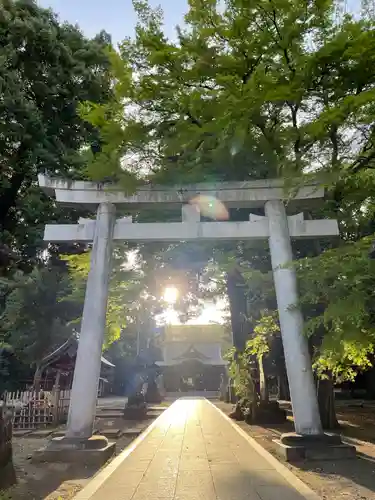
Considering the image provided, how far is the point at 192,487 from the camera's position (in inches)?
222

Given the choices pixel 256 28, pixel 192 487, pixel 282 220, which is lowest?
pixel 192 487

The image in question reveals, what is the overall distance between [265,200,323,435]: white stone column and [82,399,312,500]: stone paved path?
1.28m

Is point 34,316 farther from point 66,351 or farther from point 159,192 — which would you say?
point 159,192

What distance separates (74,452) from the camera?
295 inches

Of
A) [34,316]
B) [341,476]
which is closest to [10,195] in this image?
[341,476]

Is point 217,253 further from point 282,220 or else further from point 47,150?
point 47,150

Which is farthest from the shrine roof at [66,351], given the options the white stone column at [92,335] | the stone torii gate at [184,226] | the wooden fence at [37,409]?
the white stone column at [92,335]

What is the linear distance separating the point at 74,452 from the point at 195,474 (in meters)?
2.57

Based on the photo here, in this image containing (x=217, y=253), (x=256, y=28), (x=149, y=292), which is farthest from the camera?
(x=149, y=292)

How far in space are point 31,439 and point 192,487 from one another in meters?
8.55

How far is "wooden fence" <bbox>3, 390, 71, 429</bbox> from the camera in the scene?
1483cm

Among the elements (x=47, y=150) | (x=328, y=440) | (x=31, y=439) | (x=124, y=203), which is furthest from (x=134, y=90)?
(x=31, y=439)

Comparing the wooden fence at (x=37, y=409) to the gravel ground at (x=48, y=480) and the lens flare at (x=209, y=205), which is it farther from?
the lens flare at (x=209, y=205)

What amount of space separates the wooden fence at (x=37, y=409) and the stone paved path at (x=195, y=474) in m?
6.50
